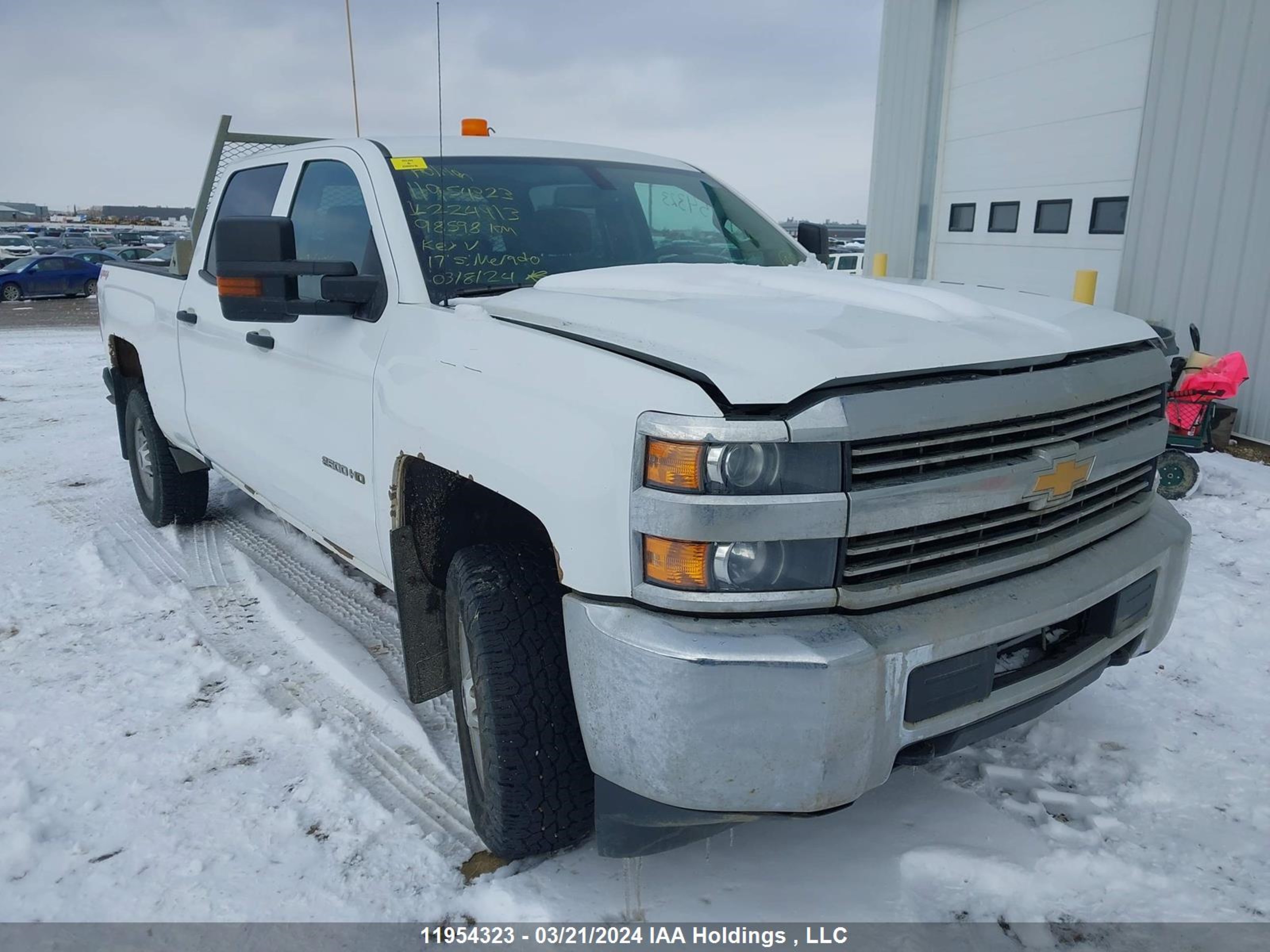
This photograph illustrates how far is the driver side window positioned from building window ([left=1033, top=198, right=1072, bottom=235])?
749cm

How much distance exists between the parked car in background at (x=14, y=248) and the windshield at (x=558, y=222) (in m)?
31.0

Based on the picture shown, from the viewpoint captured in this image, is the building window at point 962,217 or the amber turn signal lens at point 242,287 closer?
the amber turn signal lens at point 242,287

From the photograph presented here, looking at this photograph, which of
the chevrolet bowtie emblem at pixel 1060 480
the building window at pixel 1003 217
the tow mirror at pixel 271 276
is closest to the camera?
the chevrolet bowtie emblem at pixel 1060 480

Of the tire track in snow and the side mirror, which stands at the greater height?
the side mirror

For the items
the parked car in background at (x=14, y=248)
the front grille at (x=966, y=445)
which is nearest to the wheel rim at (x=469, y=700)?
the front grille at (x=966, y=445)

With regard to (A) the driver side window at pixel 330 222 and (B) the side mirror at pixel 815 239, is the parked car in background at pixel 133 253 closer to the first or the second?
(A) the driver side window at pixel 330 222

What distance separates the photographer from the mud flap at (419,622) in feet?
8.42

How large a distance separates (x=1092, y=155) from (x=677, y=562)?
823 cm

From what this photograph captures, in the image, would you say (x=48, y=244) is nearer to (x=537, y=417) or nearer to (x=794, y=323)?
(x=537, y=417)

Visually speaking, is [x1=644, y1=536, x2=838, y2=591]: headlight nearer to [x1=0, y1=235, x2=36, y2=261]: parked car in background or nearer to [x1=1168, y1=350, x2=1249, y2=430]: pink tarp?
[x1=1168, y1=350, x2=1249, y2=430]: pink tarp

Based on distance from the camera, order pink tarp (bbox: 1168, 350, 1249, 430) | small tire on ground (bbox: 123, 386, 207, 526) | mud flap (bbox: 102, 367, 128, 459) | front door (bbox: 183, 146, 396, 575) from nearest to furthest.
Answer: front door (bbox: 183, 146, 396, 575), small tire on ground (bbox: 123, 386, 207, 526), mud flap (bbox: 102, 367, 128, 459), pink tarp (bbox: 1168, 350, 1249, 430)

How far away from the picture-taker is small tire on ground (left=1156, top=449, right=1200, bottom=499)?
17.8ft

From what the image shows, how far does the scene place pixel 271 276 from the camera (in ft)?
8.42

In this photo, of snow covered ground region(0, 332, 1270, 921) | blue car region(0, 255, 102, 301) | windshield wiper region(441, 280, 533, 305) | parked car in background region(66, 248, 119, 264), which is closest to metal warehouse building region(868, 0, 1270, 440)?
snow covered ground region(0, 332, 1270, 921)
